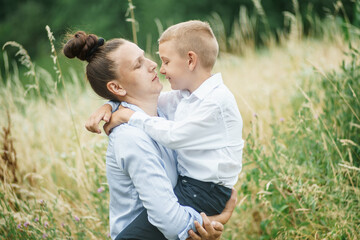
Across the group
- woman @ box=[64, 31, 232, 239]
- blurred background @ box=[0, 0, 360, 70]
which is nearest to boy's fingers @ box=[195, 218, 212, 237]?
woman @ box=[64, 31, 232, 239]

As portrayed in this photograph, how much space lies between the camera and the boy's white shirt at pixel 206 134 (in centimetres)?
195

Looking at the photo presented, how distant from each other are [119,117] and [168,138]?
1.10ft

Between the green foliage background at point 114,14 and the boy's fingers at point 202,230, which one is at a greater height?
the boy's fingers at point 202,230

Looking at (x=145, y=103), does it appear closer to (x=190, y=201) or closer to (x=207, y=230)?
(x=190, y=201)

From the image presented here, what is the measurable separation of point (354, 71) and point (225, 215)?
2.05m

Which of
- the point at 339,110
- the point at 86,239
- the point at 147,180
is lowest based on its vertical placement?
the point at 86,239

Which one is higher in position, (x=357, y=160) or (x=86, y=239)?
(x=357, y=160)

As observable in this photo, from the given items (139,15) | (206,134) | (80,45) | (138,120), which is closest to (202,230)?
(206,134)

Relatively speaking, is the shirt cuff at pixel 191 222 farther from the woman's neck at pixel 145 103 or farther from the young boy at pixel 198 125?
the woman's neck at pixel 145 103

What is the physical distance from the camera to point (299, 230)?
2625 mm

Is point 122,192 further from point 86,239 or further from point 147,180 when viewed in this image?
point 86,239

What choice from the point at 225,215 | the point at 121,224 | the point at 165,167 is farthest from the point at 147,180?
the point at 225,215

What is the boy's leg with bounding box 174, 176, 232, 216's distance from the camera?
2033 mm

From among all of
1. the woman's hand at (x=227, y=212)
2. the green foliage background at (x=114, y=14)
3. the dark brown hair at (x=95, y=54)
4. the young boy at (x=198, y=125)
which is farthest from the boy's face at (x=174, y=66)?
the green foliage background at (x=114, y=14)
